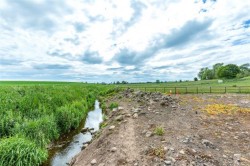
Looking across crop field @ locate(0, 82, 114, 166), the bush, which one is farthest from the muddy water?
the bush

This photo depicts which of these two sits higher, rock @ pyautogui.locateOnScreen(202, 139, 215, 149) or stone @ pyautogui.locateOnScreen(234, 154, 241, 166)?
rock @ pyautogui.locateOnScreen(202, 139, 215, 149)

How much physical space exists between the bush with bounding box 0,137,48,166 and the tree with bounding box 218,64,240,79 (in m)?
95.6

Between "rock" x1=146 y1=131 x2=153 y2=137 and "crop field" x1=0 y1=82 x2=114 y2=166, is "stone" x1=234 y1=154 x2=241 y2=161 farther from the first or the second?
"crop field" x1=0 y1=82 x2=114 y2=166

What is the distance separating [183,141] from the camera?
26.6 feet

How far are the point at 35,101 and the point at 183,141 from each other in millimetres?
10490

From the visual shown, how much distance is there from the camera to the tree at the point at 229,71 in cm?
8925

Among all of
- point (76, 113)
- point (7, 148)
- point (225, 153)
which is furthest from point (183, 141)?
point (76, 113)

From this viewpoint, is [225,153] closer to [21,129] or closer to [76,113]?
[21,129]

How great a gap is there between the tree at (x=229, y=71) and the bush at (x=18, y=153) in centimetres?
9561

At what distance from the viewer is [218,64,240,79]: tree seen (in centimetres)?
8925

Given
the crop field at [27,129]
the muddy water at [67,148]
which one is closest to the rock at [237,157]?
the muddy water at [67,148]

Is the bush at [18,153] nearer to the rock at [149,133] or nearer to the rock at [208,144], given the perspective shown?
the rock at [149,133]

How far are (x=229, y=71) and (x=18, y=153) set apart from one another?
96.6 m

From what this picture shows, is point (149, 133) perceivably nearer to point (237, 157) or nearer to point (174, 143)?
point (174, 143)
